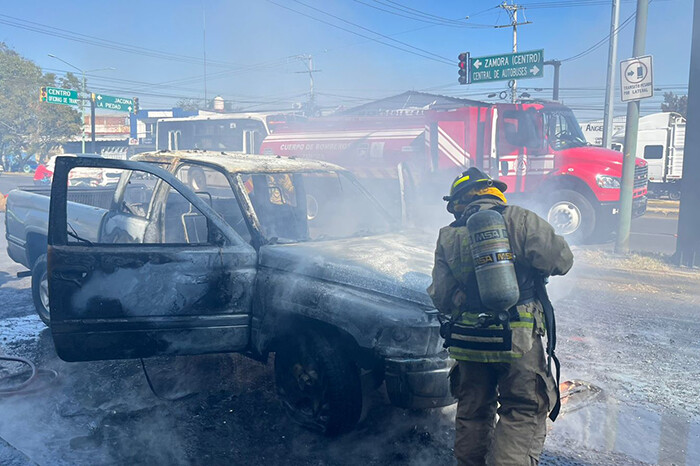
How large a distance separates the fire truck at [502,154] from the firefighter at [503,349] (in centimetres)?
555

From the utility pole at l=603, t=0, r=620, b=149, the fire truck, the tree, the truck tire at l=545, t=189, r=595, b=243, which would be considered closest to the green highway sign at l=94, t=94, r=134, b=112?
the fire truck

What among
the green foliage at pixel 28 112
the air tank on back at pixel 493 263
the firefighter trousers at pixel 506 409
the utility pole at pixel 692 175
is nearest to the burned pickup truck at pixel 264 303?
the firefighter trousers at pixel 506 409

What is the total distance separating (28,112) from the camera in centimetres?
3981

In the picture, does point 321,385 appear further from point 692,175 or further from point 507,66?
point 507,66

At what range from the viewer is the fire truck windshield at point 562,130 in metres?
11.2

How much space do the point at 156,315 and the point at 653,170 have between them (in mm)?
22565

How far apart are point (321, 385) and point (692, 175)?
746 centimetres

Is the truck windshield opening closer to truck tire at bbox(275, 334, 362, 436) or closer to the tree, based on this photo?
truck tire at bbox(275, 334, 362, 436)

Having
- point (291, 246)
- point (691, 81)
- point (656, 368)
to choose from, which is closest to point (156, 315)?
point (291, 246)

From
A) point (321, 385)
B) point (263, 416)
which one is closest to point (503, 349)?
point (321, 385)

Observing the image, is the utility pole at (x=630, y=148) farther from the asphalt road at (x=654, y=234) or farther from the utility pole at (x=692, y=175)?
the asphalt road at (x=654, y=234)

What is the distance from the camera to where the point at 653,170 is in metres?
21.8

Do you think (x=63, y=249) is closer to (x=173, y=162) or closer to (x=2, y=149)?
(x=173, y=162)

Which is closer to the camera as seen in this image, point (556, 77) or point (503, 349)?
point (503, 349)
